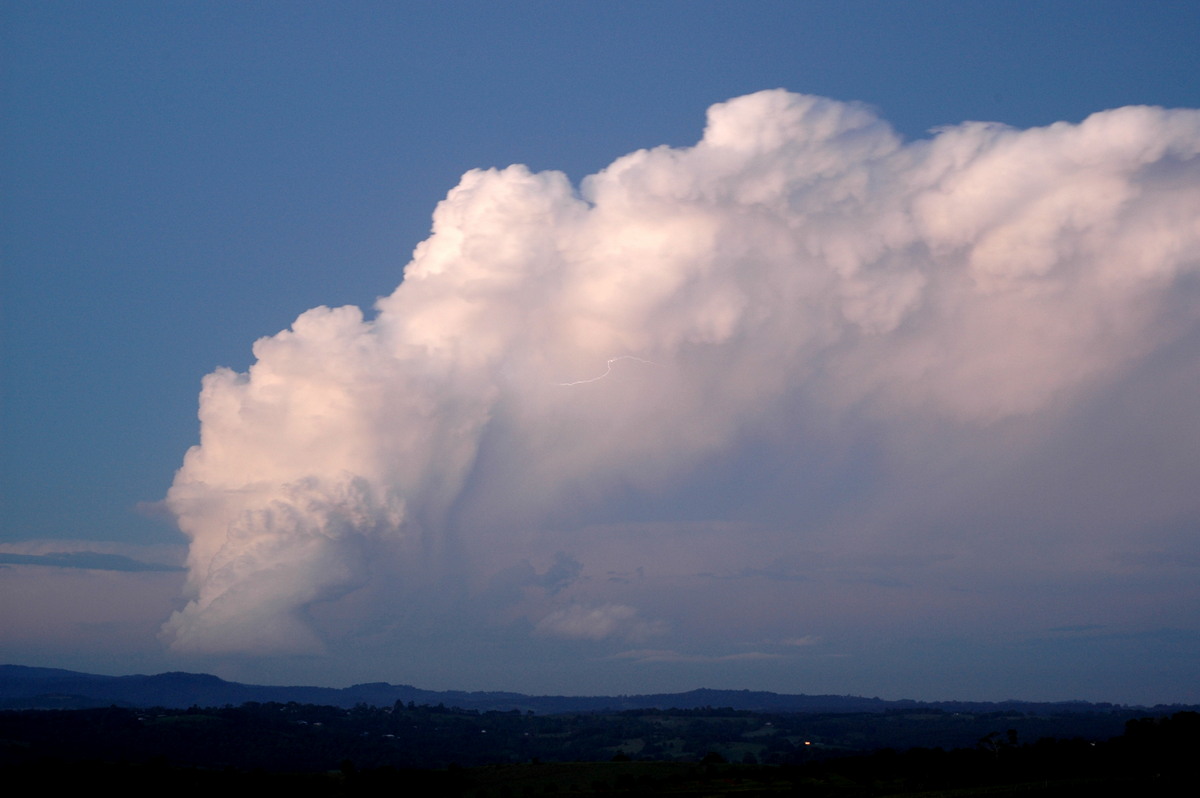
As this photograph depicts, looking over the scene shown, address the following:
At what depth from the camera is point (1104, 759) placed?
199 m

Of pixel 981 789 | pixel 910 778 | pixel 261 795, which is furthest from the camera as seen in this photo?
pixel 910 778

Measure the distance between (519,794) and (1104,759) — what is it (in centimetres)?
10800

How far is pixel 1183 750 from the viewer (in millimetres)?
194625

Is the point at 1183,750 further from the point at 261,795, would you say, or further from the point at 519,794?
the point at 261,795

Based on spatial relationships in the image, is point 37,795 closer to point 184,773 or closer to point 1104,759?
point 184,773

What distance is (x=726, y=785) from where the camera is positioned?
188 meters

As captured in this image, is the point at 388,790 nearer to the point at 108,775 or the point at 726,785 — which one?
the point at 108,775

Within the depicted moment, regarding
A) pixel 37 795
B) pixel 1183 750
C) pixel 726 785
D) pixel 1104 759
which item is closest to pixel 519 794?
pixel 726 785

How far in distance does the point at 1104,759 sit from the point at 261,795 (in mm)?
151449

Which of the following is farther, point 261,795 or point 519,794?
point 519,794

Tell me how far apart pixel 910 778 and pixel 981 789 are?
33.3 meters

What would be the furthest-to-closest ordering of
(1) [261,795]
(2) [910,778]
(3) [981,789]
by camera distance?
(2) [910,778] < (1) [261,795] < (3) [981,789]

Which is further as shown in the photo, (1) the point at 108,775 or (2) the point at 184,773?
(2) the point at 184,773

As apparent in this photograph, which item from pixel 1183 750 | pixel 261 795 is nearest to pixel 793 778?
pixel 1183 750
